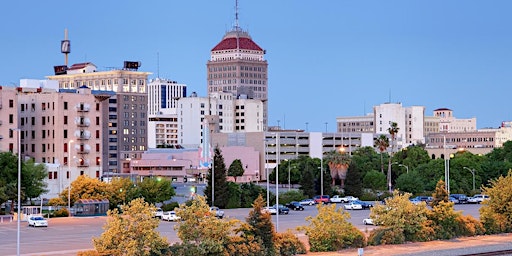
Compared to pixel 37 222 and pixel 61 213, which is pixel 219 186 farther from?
pixel 37 222

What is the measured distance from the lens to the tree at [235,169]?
194500mm

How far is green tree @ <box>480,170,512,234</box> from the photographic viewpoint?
70856mm

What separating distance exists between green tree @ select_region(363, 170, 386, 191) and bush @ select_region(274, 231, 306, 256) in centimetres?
9047

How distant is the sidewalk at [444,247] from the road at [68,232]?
34.1ft

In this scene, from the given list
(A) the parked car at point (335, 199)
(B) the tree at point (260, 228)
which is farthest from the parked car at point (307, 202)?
(B) the tree at point (260, 228)

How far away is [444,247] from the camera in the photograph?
60.2 m

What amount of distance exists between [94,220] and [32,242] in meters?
24.3

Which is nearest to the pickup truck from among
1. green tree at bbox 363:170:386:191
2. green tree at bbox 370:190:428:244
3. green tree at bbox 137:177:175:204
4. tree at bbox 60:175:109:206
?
green tree at bbox 363:170:386:191

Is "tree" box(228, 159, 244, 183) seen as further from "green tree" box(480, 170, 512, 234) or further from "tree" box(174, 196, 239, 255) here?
"tree" box(174, 196, 239, 255)

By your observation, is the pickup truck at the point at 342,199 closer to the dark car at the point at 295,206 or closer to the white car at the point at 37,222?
the dark car at the point at 295,206

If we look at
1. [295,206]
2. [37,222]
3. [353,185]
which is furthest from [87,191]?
[353,185]

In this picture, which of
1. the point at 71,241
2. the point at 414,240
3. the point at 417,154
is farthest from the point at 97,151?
the point at 414,240

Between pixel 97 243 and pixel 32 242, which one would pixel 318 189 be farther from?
pixel 97 243

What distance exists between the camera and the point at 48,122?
14050 centimetres
